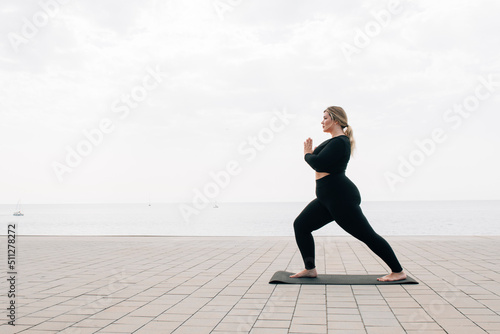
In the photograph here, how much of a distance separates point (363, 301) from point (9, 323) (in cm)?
289

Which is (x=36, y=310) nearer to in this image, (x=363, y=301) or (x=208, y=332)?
(x=208, y=332)

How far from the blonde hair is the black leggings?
0.43 m

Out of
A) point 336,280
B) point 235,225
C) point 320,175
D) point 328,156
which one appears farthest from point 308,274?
point 235,225

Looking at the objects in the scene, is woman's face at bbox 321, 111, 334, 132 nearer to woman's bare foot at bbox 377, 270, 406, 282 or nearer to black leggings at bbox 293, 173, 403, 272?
black leggings at bbox 293, 173, 403, 272

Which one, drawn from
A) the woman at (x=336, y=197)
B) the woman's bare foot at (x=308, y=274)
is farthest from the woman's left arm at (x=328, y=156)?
the woman's bare foot at (x=308, y=274)

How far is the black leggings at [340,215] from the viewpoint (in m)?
4.70

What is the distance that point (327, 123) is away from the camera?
4961 millimetres

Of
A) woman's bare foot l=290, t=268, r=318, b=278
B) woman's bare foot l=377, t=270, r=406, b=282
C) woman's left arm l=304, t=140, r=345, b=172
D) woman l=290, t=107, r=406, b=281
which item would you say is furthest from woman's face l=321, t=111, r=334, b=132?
woman's bare foot l=377, t=270, r=406, b=282

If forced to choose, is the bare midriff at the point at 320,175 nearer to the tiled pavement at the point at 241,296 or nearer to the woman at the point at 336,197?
the woman at the point at 336,197

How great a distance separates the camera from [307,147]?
16.2 ft

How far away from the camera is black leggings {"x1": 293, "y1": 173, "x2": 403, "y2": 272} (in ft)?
15.4

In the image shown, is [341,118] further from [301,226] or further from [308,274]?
[308,274]

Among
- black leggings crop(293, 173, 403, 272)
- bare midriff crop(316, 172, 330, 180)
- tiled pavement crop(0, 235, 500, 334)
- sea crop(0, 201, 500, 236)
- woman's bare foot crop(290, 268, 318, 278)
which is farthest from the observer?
sea crop(0, 201, 500, 236)

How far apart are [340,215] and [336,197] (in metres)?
0.19
